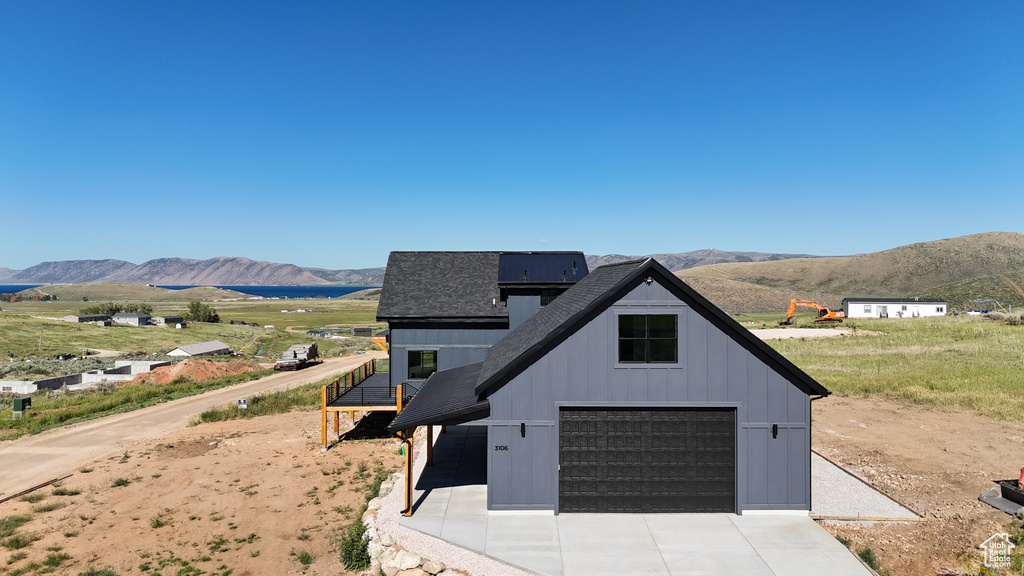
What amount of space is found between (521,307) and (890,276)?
519 ft

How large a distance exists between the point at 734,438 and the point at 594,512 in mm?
4492

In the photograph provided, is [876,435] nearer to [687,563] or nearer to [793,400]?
[793,400]

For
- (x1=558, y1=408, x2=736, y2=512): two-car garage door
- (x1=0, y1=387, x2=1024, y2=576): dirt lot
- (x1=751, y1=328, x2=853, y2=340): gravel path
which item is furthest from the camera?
(x1=751, y1=328, x2=853, y2=340): gravel path

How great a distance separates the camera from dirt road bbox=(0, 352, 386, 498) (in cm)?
1970

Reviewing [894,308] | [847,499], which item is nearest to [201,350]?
[847,499]

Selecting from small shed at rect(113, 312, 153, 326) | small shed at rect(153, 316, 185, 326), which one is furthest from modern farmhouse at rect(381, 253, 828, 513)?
small shed at rect(113, 312, 153, 326)

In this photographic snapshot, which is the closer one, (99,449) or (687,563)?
(687,563)

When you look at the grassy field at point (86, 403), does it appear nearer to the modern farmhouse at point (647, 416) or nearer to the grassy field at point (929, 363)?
the modern farmhouse at point (647, 416)

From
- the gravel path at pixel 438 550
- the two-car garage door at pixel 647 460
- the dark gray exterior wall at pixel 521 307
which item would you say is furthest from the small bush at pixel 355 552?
the dark gray exterior wall at pixel 521 307

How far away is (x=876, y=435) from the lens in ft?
71.4

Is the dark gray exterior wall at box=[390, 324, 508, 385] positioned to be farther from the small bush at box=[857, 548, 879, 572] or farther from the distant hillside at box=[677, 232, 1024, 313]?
the distant hillside at box=[677, 232, 1024, 313]

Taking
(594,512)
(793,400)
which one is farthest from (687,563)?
(793,400)

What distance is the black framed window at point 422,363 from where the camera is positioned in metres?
24.1

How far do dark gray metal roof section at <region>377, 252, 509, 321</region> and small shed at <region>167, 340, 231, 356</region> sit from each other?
141ft
